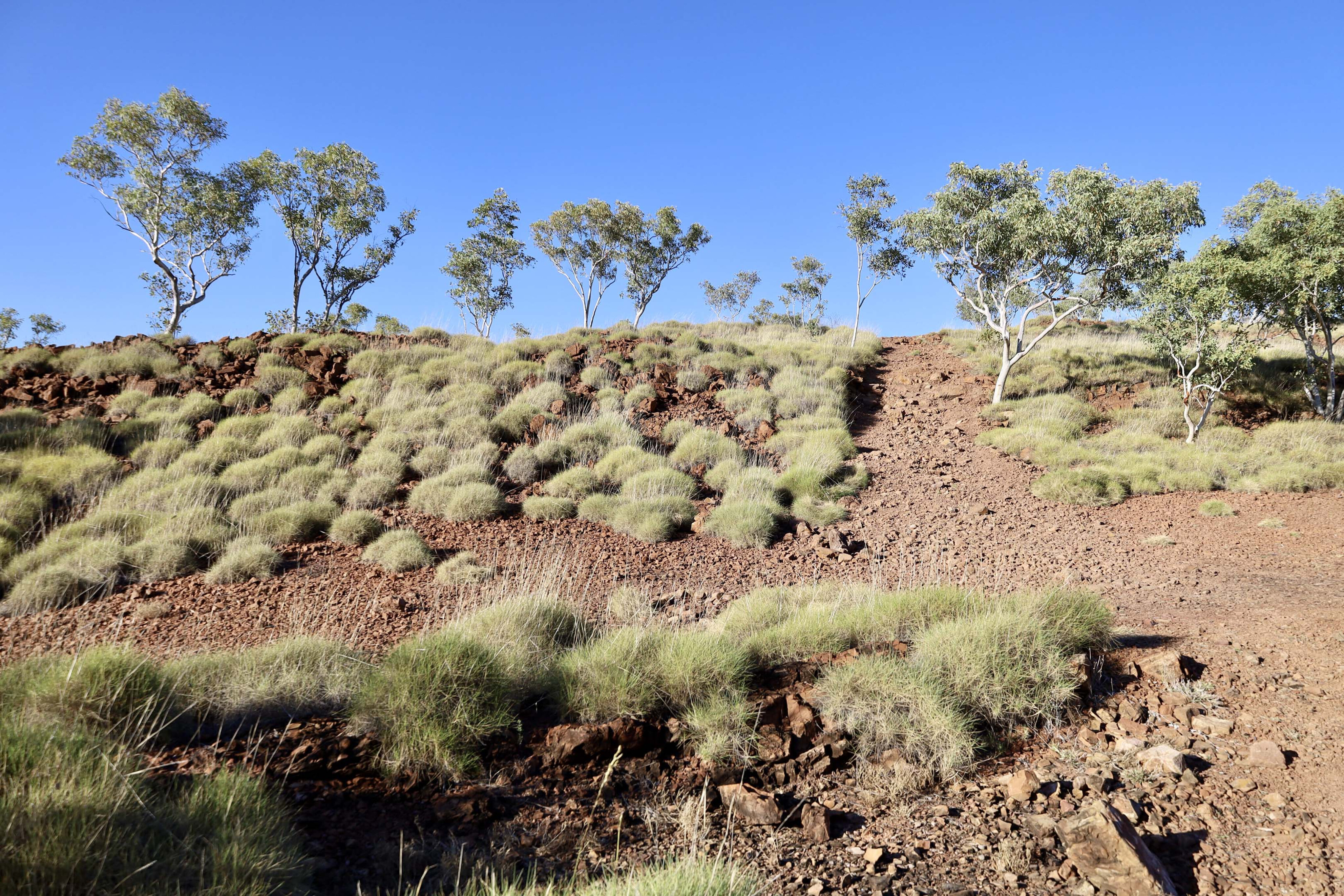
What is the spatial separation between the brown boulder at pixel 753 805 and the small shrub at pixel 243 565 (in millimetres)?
7024

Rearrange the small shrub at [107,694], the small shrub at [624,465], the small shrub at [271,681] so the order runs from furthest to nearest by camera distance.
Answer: the small shrub at [624,465] → the small shrub at [271,681] → the small shrub at [107,694]

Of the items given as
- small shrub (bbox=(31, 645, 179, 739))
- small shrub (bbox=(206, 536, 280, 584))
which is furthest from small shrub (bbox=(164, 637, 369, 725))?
small shrub (bbox=(206, 536, 280, 584))

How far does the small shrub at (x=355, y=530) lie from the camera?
9367 millimetres

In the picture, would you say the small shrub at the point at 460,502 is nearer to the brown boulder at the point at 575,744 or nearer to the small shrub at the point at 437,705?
the small shrub at the point at 437,705

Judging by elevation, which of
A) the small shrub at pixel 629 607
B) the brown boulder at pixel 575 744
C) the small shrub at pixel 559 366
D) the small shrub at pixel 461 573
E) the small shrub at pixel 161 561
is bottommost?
the small shrub at pixel 629 607

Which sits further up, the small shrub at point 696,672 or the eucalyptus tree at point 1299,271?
the eucalyptus tree at point 1299,271

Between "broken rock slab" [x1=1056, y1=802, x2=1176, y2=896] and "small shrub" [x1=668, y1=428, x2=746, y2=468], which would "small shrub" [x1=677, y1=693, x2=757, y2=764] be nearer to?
"broken rock slab" [x1=1056, y1=802, x2=1176, y2=896]

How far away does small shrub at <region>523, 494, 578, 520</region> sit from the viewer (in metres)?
10.6

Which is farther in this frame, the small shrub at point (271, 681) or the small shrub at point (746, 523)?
the small shrub at point (746, 523)

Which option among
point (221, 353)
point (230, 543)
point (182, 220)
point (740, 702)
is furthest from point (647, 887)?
point (182, 220)

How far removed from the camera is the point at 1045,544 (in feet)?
31.7

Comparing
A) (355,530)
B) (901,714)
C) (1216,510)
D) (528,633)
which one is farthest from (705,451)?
(901,714)

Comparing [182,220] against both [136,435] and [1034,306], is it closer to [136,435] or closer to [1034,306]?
[136,435]

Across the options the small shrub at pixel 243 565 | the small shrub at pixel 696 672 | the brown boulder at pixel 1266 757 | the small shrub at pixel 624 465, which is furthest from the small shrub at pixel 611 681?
the small shrub at pixel 624 465
